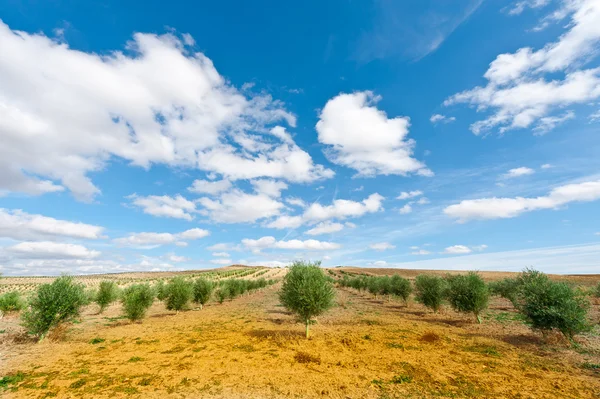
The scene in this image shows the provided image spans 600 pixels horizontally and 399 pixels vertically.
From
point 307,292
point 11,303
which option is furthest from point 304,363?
point 11,303

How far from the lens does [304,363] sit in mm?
16703

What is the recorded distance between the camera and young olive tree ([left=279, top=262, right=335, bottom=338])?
2212 centimetres

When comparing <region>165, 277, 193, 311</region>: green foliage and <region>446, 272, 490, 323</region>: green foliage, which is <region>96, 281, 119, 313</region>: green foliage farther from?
<region>446, 272, 490, 323</region>: green foliage

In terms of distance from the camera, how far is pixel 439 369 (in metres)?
15.3

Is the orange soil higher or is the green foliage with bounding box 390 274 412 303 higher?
the green foliage with bounding box 390 274 412 303

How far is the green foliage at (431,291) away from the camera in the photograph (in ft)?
112

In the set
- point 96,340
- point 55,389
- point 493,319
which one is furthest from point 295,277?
point 493,319

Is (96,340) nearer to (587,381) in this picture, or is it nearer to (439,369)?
(439,369)

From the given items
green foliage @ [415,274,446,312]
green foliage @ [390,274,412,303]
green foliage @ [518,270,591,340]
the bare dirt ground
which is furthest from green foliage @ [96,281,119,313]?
green foliage @ [518,270,591,340]

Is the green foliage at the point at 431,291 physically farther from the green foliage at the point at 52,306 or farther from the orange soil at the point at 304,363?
the green foliage at the point at 52,306

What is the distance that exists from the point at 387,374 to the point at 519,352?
10.8m

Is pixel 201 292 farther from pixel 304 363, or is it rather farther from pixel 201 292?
pixel 304 363

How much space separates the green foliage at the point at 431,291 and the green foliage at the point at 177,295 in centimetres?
3222

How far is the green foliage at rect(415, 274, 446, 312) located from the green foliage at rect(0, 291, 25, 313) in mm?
52193
